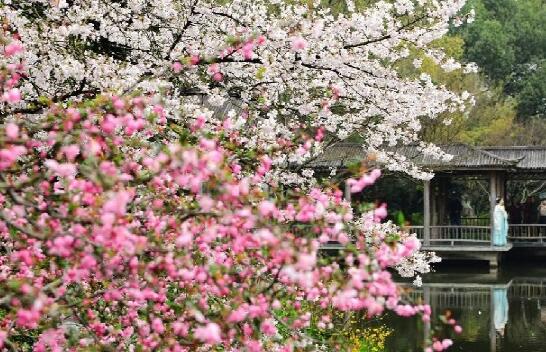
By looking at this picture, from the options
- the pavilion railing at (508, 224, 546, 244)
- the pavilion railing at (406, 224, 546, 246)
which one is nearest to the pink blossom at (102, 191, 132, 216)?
the pavilion railing at (406, 224, 546, 246)

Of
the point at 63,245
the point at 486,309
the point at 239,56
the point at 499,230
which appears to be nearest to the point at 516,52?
the point at 499,230

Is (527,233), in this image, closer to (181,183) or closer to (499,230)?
(499,230)

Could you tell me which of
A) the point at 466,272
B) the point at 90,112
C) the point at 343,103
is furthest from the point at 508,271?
the point at 90,112

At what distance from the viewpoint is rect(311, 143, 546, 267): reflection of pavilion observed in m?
25.0

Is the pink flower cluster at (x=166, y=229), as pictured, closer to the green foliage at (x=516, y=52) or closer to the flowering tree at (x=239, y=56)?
the flowering tree at (x=239, y=56)

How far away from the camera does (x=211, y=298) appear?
5.42 meters

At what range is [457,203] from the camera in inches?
1217

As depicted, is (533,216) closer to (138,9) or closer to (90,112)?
(138,9)

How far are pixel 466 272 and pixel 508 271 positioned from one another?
147 centimetres

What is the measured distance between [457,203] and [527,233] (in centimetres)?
316

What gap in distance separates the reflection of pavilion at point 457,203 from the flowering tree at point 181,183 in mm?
13706

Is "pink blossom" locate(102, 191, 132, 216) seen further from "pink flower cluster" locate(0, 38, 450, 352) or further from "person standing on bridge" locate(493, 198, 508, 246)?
"person standing on bridge" locate(493, 198, 508, 246)

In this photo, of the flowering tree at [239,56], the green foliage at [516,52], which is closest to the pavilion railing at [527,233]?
the green foliage at [516,52]

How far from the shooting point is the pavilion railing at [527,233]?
1099 inches
